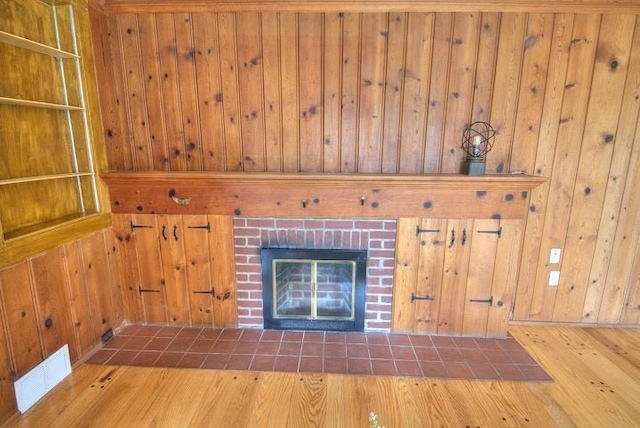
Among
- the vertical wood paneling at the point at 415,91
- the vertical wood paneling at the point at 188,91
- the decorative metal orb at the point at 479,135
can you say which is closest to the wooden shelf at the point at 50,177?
the vertical wood paneling at the point at 188,91

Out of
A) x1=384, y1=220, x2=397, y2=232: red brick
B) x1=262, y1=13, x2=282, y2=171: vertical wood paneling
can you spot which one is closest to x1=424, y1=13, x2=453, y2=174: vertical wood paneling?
x1=384, y1=220, x2=397, y2=232: red brick

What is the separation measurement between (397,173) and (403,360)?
48.8 inches

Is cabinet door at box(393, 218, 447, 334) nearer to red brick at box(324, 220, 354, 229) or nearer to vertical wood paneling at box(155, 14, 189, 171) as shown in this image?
red brick at box(324, 220, 354, 229)

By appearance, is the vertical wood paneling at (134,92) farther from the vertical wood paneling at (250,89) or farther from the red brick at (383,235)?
the red brick at (383,235)

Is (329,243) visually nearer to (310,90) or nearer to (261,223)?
(261,223)

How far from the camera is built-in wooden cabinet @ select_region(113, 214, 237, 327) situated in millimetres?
2449

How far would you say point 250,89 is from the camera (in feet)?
7.82

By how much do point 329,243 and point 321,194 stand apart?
360 mm

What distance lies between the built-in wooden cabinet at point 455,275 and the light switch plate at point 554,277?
1.21ft

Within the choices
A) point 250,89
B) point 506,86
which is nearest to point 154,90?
point 250,89

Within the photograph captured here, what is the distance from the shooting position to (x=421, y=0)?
7.20 feet

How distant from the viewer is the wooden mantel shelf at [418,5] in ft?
7.23

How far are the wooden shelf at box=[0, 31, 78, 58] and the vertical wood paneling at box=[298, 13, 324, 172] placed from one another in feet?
4.66

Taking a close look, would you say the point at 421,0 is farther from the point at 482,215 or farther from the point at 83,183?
the point at 83,183
